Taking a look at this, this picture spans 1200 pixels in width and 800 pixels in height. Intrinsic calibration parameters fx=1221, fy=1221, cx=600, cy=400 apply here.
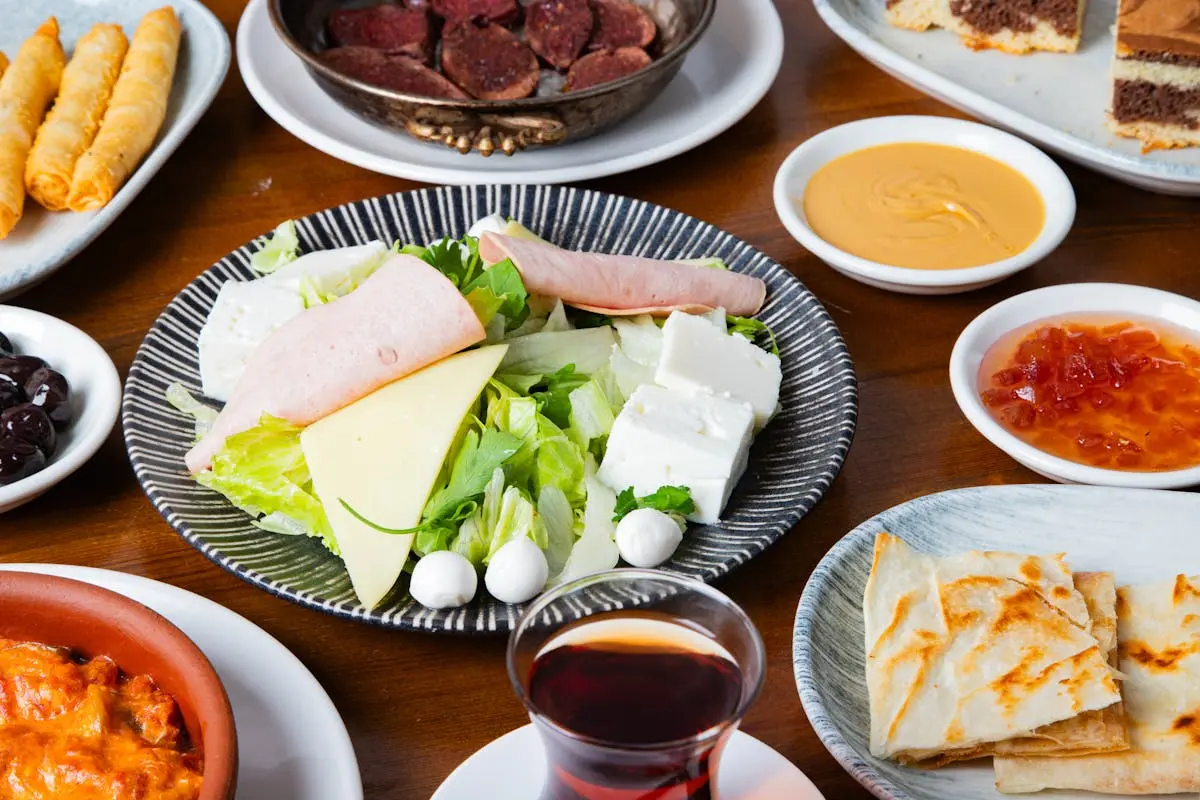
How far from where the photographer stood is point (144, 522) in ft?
5.53

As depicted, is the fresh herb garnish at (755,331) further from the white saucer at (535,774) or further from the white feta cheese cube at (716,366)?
the white saucer at (535,774)

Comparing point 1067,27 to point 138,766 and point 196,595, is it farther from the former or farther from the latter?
point 138,766

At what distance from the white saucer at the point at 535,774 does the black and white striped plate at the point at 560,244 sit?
8.6 inches

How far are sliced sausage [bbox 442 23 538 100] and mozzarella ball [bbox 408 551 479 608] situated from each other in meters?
1.21

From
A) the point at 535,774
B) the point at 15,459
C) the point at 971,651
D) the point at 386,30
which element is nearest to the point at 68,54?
the point at 386,30

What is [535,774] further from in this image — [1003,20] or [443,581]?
[1003,20]

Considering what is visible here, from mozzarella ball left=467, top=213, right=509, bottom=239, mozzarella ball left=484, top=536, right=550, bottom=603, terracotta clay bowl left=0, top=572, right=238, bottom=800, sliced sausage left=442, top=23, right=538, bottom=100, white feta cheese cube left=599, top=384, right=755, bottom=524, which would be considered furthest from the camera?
sliced sausage left=442, top=23, right=538, bottom=100

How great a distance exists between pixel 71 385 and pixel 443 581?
74 cm

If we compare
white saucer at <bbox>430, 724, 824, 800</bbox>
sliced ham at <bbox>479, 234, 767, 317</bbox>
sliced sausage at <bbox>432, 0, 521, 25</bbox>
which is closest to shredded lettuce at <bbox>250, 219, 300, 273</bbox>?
sliced ham at <bbox>479, 234, 767, 317</bbox>

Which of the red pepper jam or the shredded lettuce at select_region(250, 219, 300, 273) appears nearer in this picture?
the red pepper jam

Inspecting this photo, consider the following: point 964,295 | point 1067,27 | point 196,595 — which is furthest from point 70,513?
point 1067,27

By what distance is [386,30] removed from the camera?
8.14ft

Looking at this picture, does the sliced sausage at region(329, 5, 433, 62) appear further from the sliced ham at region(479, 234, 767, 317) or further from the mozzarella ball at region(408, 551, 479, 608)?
the mozzarella ball at region(408, 551, 479, 608)

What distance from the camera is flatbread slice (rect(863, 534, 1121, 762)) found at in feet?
3.92
